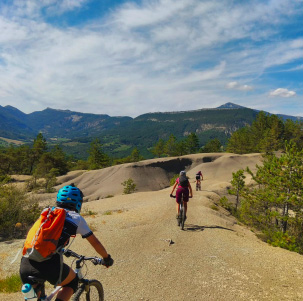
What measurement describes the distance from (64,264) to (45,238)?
711mm

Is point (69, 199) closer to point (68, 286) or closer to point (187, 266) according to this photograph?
point (68, 286)

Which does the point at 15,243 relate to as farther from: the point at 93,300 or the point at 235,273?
the point at 235,273

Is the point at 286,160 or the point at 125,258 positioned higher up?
the point at 286,160

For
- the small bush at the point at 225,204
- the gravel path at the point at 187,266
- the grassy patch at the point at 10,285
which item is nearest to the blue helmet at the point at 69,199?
the gravel path at the point at 187,266

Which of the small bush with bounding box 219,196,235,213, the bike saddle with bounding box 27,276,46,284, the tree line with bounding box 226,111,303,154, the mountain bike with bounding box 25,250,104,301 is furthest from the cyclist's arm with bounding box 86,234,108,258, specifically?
the tree line with bounding box 226,111,303,154

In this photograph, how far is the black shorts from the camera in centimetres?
361

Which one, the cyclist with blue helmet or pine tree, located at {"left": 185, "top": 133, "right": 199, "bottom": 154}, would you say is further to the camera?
pine tree, located at {"left": 185, "top": 133, "right": 199, "bottom": 154}

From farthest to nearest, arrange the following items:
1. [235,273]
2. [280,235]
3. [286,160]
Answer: [286,160], [280,235], [235,273]

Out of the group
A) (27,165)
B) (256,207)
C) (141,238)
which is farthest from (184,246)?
(27,165)

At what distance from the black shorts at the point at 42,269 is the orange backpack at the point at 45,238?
0.48ft

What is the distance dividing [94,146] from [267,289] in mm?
77348

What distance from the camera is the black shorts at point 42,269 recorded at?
11.8 ft

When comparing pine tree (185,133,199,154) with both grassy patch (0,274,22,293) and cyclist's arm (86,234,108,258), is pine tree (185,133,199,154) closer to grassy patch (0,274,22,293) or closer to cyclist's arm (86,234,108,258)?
grassy patch (0,274,22,293)

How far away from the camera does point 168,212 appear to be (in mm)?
15484
